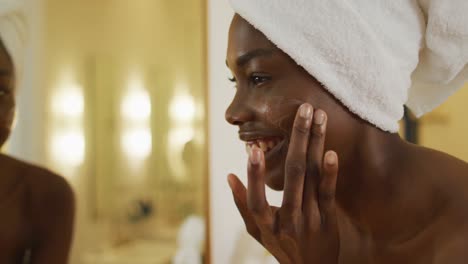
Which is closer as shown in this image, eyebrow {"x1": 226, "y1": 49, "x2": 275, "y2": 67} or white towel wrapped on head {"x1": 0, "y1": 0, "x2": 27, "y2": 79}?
eyebrow {"x1": 226, "y1": 49, "x2": 275, "y2": 67}

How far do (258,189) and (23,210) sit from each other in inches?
20.0

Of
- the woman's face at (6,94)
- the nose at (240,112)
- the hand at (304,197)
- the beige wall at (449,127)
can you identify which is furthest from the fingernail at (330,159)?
the woman's face at (6,94)

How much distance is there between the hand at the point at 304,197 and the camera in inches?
17.6

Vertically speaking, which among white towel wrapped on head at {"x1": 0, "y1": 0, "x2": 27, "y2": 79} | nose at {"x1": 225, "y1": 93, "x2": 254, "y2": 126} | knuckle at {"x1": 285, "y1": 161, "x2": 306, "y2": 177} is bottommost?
knuckle at {"x1": 285, "y1": 161, "x2": 306, "y2": 177}

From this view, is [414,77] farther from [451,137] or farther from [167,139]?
[167,139]

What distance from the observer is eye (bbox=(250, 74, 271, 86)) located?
497 mm

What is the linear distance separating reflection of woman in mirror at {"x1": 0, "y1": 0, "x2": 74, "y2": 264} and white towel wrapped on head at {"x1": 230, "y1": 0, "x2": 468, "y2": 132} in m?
0.50

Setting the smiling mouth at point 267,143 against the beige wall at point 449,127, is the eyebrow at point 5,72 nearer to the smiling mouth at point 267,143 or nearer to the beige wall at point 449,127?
the smiling mouth at point 267,143

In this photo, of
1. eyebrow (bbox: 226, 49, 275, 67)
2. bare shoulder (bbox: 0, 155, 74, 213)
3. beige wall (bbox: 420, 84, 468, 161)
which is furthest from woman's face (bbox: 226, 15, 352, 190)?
bare shoulder (bbox: 0, 155, 74, 213)

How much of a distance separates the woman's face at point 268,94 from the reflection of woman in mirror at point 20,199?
46cm

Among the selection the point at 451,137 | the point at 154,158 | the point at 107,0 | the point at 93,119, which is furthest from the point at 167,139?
the point at 451,137

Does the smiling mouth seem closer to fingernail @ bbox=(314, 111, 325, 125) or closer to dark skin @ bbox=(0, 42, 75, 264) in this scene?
fingernail @ bbox=(314, 111, 325, 125)

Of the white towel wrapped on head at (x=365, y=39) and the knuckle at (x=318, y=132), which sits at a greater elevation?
the white towel wrapped on head at (x=365, y=39)

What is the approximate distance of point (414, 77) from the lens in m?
0.57
